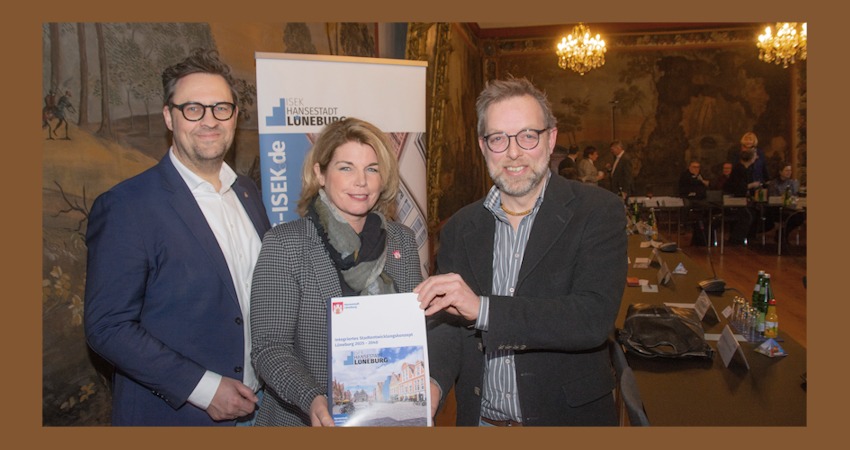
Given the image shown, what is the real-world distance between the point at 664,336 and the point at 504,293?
1.22 meters

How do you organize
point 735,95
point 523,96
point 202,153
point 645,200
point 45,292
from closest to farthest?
point 523,96 → point 202,153 → point 45,292 → point 645,200 → point 735,95

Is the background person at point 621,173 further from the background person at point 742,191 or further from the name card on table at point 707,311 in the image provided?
the name card on table at point 707,311

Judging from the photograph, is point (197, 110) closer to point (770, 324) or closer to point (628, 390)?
point (628, 390)

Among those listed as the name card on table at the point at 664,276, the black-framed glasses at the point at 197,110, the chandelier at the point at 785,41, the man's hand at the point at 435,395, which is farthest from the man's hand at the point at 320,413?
the chandelier at the point at 785,41

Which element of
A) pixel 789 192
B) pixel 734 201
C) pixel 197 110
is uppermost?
pixel 197 110

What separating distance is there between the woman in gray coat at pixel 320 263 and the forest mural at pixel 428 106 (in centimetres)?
141

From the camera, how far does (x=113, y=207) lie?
207 centimetres

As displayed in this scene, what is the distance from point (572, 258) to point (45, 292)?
2453 mm

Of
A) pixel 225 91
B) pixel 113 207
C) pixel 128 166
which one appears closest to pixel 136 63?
pixel 128 166

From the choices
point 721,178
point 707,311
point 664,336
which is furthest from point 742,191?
point 664,336

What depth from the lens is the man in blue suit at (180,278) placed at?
80.1 inches

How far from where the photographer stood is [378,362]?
1751 mm

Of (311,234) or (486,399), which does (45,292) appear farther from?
(486,399)

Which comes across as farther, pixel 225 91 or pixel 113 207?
pixel 225 91
